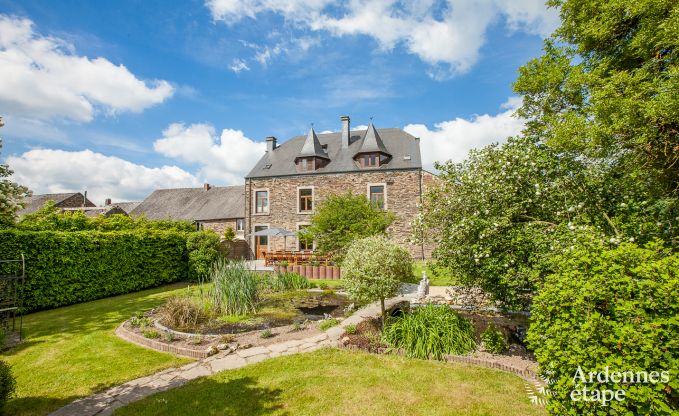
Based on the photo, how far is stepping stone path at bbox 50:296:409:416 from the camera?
13.9ft

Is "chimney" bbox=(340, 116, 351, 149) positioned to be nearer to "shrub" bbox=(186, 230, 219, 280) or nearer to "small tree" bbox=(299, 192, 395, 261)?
"small tree" bbox=(299, 192, 395, 261)

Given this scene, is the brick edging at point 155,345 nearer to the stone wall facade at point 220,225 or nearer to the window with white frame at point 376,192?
the window with white frame at point 376,192

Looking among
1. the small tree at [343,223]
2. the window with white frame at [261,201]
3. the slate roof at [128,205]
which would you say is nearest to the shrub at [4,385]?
the small tree at [343,223]

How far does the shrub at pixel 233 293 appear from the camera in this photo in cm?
886

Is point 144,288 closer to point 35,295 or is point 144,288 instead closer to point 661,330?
point 35,295

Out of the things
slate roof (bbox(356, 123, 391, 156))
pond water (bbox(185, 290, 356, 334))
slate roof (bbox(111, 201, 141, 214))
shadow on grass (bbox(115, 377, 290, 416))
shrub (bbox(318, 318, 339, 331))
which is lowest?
shadow on grass (bbox(115, 377, 290, 416))

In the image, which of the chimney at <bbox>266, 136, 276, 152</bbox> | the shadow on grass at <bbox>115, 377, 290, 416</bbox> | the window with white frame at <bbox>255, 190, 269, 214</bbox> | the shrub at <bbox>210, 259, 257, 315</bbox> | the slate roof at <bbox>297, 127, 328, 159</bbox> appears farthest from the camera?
the chimney at <bbox>266, 136, 276, 152</bbox>

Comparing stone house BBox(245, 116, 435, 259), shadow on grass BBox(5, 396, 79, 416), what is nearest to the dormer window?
stone house BBox(245, 116, 435, 259)

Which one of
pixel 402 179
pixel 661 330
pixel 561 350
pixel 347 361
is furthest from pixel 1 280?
pixel 402 179

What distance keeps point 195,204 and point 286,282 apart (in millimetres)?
23251

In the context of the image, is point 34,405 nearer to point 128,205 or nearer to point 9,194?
point 9,194

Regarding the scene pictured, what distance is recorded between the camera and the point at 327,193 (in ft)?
76.2

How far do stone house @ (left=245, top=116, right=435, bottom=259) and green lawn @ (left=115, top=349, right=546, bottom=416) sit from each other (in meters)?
16.3

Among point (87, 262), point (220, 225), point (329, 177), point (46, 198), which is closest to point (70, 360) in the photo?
point (87, 262)
